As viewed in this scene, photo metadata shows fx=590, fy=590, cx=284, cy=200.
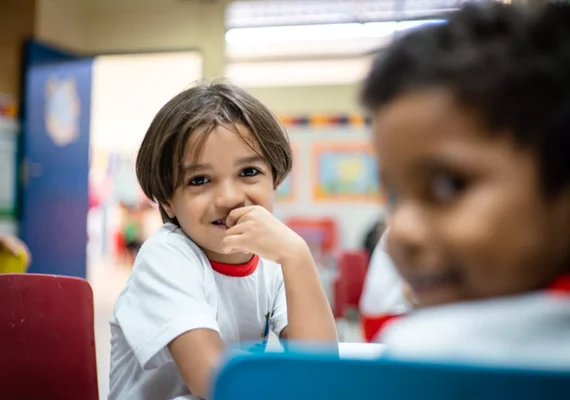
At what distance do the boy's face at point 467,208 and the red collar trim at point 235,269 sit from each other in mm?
634

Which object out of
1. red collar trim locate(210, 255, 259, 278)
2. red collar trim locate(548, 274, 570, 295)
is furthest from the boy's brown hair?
red collar trim locate(548, 274, 570, 295)

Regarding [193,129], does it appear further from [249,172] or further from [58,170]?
[58,170]

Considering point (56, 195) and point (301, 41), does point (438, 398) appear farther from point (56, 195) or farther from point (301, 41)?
point (301, 41)

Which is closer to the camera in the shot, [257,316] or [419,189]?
[419,189]

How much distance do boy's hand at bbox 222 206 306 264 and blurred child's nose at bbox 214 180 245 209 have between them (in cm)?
3

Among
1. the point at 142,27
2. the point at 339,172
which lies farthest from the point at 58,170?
the point at 339,172

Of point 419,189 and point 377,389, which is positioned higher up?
point 419,189

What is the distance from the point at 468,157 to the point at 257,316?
2.34 ft

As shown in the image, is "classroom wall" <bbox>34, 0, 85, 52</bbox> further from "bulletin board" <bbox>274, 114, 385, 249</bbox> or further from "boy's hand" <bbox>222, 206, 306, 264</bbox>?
"boy's hand" <bbox>222, 206, 306, 264</bbox>

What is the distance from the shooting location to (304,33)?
7020 mm

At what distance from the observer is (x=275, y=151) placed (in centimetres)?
103

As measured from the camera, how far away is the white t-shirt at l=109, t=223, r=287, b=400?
79 cm

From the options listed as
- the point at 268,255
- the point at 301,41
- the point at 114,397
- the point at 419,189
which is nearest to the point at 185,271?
the point at 268,255

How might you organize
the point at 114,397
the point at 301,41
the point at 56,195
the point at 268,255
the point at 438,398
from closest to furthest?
1. the point at 438,398
2. the point at 268,255
3. the point at 114,397
4. the point at 56,195
5. the point at 301,41
